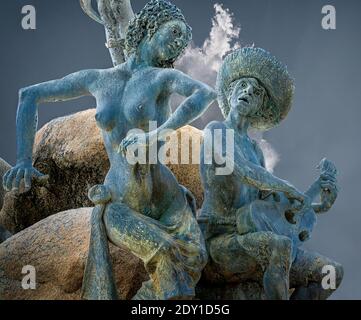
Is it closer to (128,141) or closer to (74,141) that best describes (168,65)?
(128,141)

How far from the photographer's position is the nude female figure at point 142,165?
14.0ft

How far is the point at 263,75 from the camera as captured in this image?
203 inches

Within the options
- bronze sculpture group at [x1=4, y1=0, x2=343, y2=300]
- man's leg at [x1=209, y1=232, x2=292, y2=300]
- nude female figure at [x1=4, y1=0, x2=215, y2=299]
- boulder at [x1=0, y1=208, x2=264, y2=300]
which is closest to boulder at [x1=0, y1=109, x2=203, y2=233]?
boulder at [x1=0, y1=208, x2=264, y2=300]

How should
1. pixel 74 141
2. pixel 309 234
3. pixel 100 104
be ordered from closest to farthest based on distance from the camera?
1. pixel 100 104
2. pixel 309 234
3. pixel 74 141

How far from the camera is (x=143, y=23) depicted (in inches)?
189

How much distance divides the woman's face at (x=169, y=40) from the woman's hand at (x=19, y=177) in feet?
3.18

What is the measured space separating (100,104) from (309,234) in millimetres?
1508

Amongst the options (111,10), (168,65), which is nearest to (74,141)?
(111,10)

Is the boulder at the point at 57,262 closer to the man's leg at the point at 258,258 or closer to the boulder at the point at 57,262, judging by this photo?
the boulder at the point at 57,262

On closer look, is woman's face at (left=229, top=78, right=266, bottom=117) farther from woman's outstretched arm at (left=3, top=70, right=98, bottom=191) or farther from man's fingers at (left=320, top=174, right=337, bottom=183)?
woman's outstretched arm at (left=3, top=70, right=98, bottom=191)

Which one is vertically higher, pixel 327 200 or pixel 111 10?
pixel 111 10

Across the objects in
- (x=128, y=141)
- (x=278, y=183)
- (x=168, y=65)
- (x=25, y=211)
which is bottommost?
(x=25, y=211)

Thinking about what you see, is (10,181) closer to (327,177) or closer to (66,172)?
(327,177)
